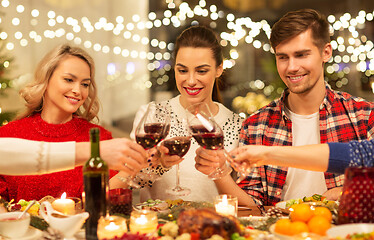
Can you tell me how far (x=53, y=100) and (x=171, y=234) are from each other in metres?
1.68

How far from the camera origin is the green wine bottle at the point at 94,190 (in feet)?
4.53

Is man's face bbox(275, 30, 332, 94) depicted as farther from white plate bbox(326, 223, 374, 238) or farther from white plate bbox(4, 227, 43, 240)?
white plate bbox(4, 227, 43, 240)

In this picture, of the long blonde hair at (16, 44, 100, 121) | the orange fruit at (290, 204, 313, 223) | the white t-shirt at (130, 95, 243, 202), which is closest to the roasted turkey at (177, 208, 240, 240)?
the orange fruit at (290, 204, 313, 223)

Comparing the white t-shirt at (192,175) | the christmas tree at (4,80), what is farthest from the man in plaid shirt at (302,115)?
the christmas tree at (4,80)

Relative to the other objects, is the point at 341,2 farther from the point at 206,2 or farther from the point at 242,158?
the point at 242,158

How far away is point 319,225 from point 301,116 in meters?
1.47

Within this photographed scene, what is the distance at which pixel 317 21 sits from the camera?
8.25 feet

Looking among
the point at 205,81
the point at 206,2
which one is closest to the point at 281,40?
the point at 205,81

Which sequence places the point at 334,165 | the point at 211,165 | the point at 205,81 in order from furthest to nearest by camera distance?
Result: the point at 205,81 → the point at 211,165 → the point at 334,165

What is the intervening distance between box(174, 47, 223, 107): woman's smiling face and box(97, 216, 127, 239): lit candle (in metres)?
1.44

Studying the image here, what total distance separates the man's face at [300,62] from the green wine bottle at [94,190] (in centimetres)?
150

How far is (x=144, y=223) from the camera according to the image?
1.39 metres

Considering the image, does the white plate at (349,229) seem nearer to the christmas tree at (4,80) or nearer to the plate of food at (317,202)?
the plate of food at (317,202)

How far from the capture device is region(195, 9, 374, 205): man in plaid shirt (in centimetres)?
247
